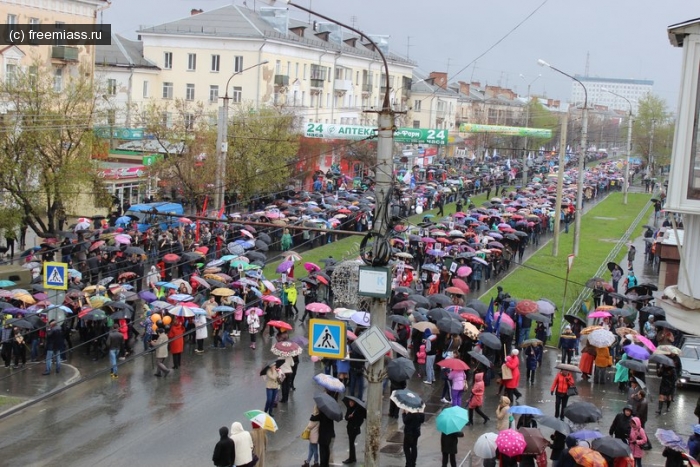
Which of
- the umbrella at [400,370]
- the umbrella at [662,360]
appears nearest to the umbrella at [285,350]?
the umbrella at [400,370]

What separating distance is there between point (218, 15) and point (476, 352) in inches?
1981

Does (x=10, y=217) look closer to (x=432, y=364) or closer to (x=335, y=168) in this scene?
(x=432, y=364)

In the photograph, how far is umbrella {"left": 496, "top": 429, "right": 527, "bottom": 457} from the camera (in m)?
13.8

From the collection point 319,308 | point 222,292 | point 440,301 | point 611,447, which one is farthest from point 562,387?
point 222,292

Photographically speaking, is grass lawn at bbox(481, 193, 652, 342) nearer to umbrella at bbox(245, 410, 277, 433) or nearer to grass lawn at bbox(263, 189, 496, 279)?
grass lawn at bbox(263, 189, 496, 279)

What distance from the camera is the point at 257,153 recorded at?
144 feet

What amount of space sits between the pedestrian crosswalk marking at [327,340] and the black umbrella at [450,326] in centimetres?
512

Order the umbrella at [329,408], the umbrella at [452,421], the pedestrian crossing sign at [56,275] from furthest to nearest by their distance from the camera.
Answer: the pedestrian crossing sign at [56,275], the umbrella at [452,421], the umbrella at [329,408]

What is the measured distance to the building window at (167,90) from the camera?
213ft

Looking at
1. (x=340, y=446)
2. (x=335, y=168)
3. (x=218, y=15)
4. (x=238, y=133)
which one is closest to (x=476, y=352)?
(x=340, y=446)

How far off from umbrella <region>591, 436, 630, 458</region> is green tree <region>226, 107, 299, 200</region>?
2824cm

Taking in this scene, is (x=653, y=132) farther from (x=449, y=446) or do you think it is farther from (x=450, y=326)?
(x=449, y=446)

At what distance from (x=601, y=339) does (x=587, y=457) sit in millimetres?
7431

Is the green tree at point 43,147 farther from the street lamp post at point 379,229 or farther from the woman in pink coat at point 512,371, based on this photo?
the street lamp post at point 379,229
